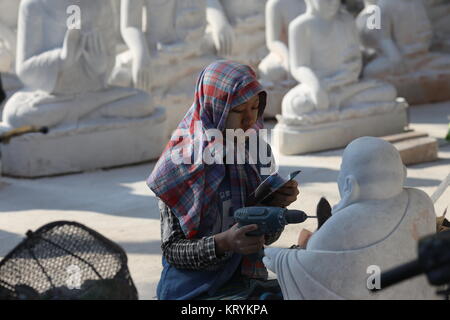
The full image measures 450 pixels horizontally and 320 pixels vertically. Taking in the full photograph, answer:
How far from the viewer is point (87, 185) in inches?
305

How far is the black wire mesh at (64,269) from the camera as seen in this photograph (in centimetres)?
299

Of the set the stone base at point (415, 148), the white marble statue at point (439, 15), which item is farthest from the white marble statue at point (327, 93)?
the white marble statue at point (439, 15)

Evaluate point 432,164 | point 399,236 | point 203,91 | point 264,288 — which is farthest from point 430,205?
point 432,164

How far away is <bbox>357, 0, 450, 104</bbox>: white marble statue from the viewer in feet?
35.3

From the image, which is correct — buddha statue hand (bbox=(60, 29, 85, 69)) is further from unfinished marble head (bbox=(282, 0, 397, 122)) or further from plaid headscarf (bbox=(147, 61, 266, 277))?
plaid headscarf (bbox=(147, 61, 266, 277))

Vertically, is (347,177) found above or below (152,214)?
above

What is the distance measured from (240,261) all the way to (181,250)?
259 mm

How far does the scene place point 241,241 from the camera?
342cm

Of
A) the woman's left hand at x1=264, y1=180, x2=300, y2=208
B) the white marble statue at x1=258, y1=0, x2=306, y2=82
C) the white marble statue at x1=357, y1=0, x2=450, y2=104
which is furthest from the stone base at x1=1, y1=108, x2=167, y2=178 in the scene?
the woman's left hand at x1=264, y1=180, x2=300, y2=208

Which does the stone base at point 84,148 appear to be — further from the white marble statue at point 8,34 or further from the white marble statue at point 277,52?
the white marble statue at point 8,34

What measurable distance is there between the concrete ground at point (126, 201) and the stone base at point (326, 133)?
0.13 meters

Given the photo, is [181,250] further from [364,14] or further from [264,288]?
[364,14]

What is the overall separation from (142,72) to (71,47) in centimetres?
128

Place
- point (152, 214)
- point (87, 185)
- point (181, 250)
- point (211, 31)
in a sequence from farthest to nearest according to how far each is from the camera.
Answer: point (211, 31)
point (87, 185)
point (152, 214)
point (181, 250)
